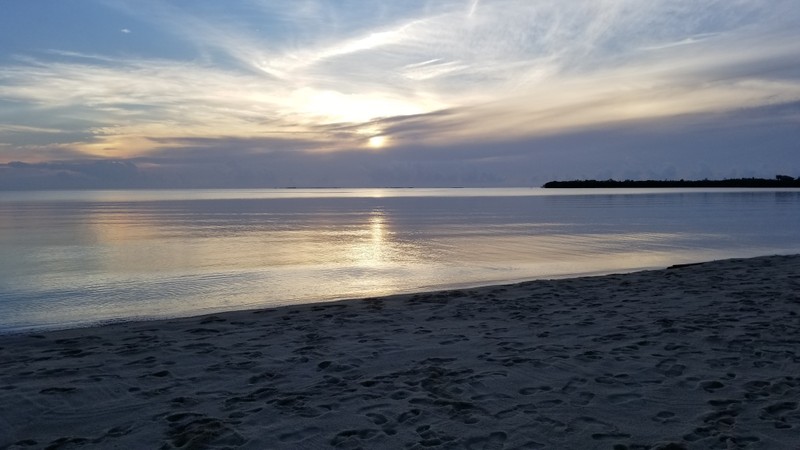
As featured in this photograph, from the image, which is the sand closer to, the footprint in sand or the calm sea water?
the footprint in sand

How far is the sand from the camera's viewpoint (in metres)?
5.56

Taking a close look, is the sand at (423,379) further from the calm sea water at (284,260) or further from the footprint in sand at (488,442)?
the calm sea water at (284,260)

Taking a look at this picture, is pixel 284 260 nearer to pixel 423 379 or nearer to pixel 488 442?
pixel 423 379

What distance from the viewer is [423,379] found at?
7133 mm

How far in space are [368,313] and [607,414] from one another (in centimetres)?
599

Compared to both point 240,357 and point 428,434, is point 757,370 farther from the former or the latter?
point 240,357

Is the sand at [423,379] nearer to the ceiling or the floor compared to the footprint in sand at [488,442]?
nearer to the ceiling

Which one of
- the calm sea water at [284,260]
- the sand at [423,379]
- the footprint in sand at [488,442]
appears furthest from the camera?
the calm sea water at [284,260]

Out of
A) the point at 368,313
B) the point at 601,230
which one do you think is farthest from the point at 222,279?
the point at 601,230

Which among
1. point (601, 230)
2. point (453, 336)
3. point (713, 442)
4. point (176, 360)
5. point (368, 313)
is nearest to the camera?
point (713, 442)

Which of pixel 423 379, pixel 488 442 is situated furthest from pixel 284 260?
pixel 488 442

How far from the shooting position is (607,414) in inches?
235

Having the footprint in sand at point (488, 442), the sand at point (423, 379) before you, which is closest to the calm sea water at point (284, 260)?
the sand at point (423, 379)

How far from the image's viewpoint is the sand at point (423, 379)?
5559 millimetres
